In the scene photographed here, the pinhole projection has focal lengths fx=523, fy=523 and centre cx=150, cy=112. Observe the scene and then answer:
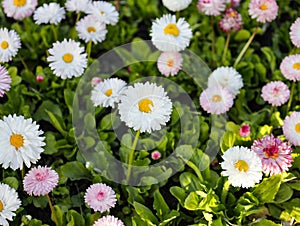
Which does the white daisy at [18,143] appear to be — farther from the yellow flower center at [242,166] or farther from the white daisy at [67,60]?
the yellow flower center at [242,166]

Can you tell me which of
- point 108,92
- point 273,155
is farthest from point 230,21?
point 273,155

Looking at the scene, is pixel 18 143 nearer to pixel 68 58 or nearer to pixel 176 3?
pixel 68 58

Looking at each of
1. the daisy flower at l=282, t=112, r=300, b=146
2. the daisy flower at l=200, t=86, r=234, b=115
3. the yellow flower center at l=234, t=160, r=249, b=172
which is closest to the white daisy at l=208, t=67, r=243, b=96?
the daisy flower at l=200, t=86, r=234, b=115

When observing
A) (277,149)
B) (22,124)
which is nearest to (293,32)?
(277,149)

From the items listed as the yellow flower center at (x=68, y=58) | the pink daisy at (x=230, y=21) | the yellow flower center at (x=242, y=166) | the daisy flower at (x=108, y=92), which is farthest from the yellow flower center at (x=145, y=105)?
the pink daisy at (x=230, y=21)

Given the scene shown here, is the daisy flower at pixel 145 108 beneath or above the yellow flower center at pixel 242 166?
above

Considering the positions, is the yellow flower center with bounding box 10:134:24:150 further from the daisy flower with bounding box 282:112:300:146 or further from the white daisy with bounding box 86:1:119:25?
the daisy flower with bounding box 282:112:300:146

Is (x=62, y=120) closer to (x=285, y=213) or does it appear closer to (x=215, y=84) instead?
(x=215, y=84)
